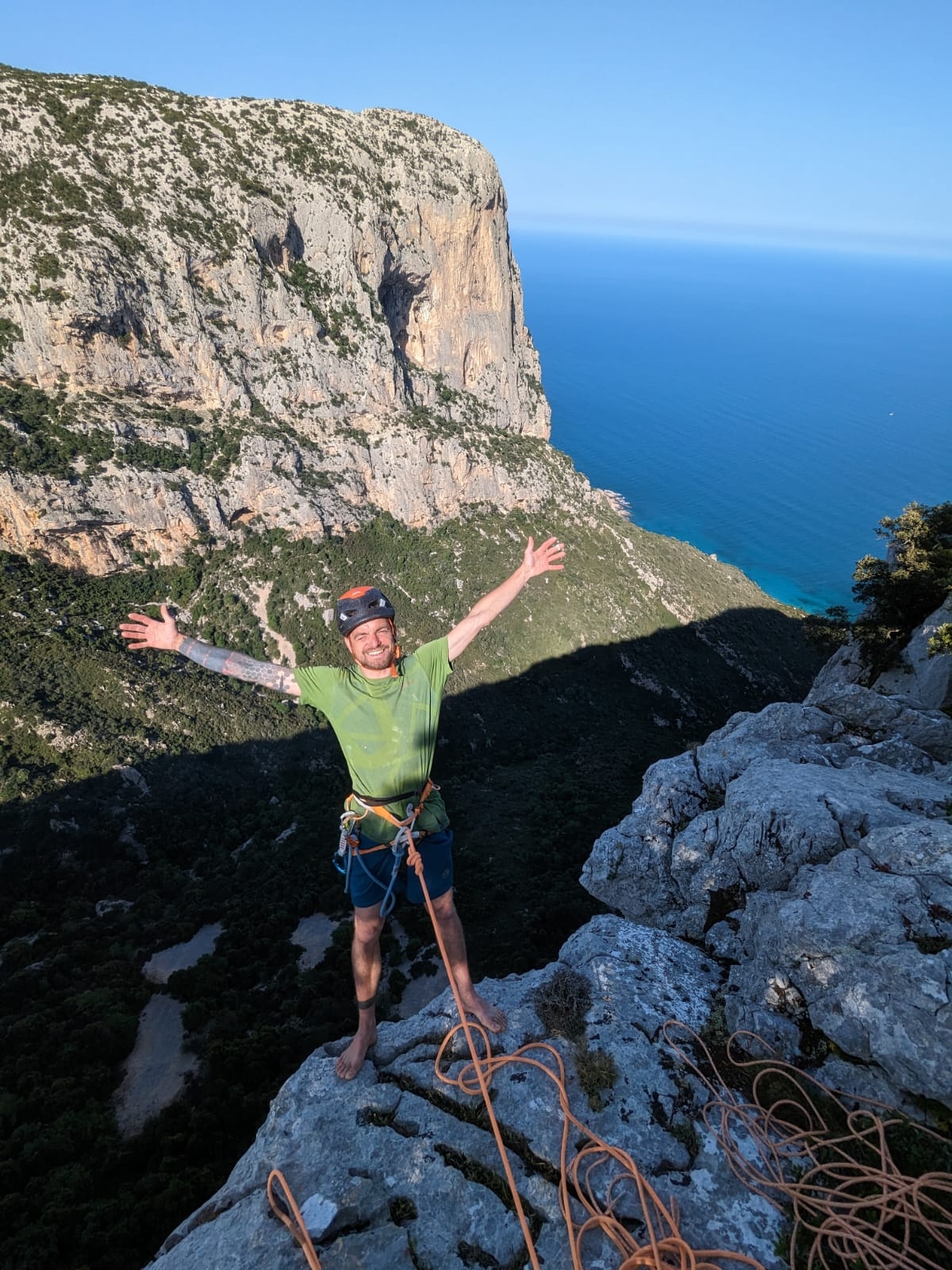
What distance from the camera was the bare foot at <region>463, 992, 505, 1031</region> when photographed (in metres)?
6.50

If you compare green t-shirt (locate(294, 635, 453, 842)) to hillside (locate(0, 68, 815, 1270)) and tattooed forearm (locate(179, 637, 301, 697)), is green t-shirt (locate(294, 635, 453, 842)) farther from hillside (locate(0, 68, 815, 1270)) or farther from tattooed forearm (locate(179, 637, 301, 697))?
hillside (locate(0, 68, 815, 1270))

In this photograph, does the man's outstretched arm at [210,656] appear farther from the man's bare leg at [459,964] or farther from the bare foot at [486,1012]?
the bare foot at [486,1012]

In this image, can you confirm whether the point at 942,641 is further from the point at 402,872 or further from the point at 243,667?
the point at 243,667

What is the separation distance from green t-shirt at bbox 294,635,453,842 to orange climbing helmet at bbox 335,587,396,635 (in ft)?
1.55

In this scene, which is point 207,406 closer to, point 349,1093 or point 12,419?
point 12,419

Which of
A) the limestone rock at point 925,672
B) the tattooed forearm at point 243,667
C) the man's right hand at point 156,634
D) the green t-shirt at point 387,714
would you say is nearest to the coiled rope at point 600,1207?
the green t-shirt at point 387,714

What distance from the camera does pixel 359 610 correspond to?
17.3 feet

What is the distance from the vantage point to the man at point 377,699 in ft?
17.7

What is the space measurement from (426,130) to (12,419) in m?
55.7

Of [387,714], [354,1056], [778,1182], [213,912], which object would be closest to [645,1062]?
[778,1182]

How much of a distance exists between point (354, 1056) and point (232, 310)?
204ft

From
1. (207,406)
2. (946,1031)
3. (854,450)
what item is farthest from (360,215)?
(854,450)

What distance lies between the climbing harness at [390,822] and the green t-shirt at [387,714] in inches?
2.6

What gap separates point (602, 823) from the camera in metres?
38.4
